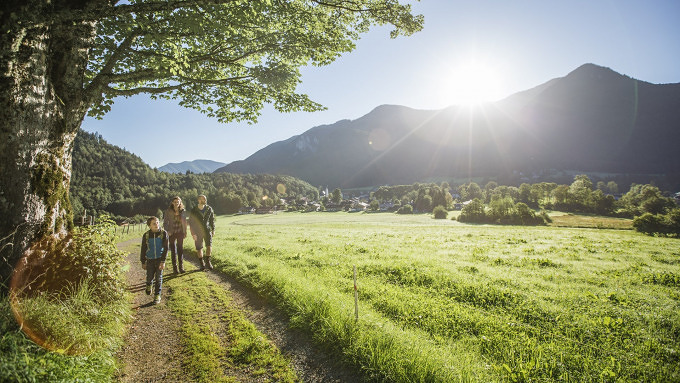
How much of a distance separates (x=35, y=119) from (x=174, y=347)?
582 cm

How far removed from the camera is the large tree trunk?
213 inches

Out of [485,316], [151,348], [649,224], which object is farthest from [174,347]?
[649,224]

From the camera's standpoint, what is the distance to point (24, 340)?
3986mm

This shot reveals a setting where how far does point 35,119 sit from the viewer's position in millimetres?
5895

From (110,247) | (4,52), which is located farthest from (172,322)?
(4,52)

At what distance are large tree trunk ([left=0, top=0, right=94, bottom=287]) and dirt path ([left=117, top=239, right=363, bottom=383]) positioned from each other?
2767 millimetres

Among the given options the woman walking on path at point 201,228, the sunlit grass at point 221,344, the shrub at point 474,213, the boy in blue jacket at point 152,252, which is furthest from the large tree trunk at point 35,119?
the shrub at point 474,213

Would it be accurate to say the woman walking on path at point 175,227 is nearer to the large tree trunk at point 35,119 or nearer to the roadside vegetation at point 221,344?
the roadside vegetation at point 221,344

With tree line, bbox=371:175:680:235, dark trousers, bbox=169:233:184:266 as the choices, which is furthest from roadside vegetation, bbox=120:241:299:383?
tree line, bbox=371:175:680:235

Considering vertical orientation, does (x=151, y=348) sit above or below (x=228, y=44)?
below

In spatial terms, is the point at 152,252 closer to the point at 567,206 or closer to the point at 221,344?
the point at 221,344

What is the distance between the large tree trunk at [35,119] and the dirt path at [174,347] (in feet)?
9.08

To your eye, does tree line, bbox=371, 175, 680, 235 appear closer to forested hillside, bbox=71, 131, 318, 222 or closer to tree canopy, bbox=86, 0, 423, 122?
tree canopy, bbox=86, 0, 423, 122

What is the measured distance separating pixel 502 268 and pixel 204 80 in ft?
48.8
